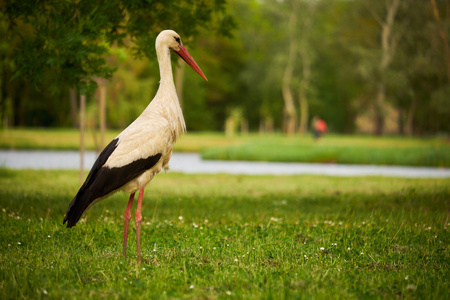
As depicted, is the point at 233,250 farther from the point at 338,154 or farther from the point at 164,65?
the point at 338,154

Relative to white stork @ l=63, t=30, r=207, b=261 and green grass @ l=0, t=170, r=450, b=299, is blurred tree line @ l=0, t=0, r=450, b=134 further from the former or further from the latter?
white stork @ l=63, t=30, r=207, b=261

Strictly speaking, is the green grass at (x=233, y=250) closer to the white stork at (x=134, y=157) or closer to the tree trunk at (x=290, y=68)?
the white stork at (x=134, y=157)

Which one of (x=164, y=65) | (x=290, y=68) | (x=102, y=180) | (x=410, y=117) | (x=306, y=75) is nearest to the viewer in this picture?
(x=102, y=180)

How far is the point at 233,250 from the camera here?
19.9 feet

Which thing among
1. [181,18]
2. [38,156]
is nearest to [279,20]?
[38,156]

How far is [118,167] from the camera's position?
5441mm

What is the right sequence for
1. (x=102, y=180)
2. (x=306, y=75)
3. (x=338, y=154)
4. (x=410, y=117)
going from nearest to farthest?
(x=102, y=180)
(x=338, y=154)
(x=306, y=75)
(x=410, y=117)

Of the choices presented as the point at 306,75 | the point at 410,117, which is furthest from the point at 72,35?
the point at 410,117

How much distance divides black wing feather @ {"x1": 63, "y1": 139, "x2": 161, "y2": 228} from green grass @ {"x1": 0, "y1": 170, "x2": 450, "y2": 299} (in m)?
0.59

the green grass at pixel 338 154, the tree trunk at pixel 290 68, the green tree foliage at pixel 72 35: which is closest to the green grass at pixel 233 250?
the green tree foliage at pixel 72 35

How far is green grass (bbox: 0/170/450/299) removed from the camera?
4.59 meters

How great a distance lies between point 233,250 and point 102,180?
1815 millimetres

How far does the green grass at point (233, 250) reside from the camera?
459 centimetres

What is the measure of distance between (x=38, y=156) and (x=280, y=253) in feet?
72.2
